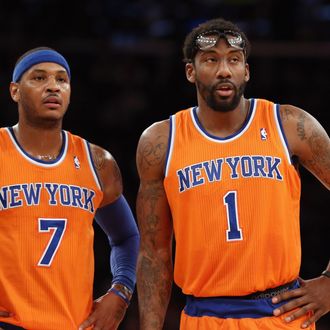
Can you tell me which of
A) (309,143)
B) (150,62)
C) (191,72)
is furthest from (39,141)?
(150,62)

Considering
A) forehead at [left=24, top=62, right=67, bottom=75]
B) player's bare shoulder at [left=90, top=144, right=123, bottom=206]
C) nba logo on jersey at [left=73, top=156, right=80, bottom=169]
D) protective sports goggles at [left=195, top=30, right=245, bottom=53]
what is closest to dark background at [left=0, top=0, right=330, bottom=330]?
player's bare shoulder at [left=90, top=144, right=123, bottom=206]

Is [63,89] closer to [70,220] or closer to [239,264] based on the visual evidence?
[70,220]

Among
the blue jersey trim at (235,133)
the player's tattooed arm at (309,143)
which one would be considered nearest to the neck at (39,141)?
the blue jersey trim at (235,133)

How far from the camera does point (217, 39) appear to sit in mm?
4320

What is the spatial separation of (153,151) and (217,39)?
64 cm

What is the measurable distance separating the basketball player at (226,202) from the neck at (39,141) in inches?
18.1

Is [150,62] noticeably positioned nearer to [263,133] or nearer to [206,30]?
[206,30]

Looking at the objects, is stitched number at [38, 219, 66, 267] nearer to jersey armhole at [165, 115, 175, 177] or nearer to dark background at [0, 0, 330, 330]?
jersey armhole at [165, 115, 175, 177]

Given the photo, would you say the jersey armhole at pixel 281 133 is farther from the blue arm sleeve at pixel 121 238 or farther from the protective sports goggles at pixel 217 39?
the blue arm sleeve at pixel 121 238

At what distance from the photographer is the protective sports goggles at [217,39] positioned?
4316 mm

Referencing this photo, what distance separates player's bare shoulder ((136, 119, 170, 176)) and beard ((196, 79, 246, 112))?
26 cm

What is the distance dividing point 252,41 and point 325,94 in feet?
3.11

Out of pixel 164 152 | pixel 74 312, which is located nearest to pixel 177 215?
pixel 164 152

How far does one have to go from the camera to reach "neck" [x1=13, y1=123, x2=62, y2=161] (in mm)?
4438
